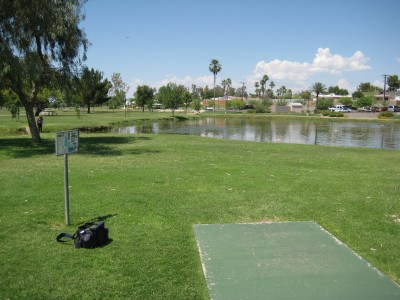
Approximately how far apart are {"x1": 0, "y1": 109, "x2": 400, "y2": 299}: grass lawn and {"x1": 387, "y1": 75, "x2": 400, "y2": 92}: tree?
134 metres

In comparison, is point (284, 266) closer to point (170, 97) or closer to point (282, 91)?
point (170, 97)

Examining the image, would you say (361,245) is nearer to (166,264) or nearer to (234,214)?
(234,214)

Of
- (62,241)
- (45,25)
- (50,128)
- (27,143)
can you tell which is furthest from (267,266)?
(50,128)

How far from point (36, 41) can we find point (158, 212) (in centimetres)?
1439

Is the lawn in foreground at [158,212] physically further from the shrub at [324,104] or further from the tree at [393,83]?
the tree at [393,83]

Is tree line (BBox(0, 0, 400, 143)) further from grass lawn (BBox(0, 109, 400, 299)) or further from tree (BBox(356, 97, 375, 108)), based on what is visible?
tree (BBox(356, 97, 375, 108))

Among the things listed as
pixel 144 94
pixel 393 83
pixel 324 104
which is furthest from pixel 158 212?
pixel 393 83

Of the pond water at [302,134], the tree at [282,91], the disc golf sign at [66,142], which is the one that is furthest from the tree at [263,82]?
the disc golf sign at [66,142]

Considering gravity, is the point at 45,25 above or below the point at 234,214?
above

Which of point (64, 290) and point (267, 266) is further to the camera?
point (267, 266)

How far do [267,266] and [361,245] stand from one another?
1.66m

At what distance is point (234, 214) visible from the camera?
7.12m

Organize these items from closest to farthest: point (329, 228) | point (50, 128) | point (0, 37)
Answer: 1. point (329, 228)
2. point (0, 37)
3. point (50, 128)

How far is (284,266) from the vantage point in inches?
192
